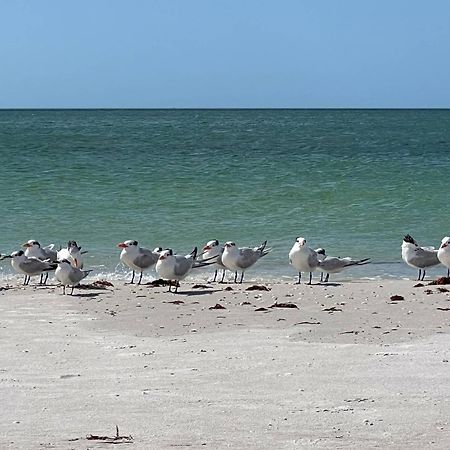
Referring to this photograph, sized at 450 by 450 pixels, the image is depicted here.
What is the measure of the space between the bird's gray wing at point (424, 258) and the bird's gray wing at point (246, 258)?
6.41 ft

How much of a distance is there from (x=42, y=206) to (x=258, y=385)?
14905 mm

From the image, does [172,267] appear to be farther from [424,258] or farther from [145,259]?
[424,258]

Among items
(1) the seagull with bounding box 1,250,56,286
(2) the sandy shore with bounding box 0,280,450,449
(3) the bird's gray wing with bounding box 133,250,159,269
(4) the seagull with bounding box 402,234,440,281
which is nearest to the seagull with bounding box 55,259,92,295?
(2) the sandy shore with bounding box 0,280,450,449

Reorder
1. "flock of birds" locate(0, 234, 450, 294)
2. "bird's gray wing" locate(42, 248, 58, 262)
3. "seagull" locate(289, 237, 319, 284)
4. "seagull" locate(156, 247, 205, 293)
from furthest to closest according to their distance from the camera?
"bird's gray wing" locate(42, 248, 58, 262) → "seagull" locate(289, 237, 319, 284) → "flock of birds" locate(0, 234, 450, 294) → "seagull" locate(156, 247, 205, 293)

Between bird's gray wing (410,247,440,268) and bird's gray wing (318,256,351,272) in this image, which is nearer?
bird's gray wing (318,256,351,272)

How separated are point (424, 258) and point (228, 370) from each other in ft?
20.4

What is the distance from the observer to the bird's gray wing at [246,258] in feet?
41.5

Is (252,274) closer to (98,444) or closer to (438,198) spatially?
(98,444)

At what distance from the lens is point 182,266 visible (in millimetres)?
11820

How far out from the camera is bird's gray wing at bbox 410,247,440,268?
12.8 metres

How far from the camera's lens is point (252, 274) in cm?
1347

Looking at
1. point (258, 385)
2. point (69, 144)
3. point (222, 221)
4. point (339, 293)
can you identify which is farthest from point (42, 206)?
point (69, 144)

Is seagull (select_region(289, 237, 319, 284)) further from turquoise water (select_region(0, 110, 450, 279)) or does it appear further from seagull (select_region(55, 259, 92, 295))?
seagull (select_region(55, 259, 92, 295))

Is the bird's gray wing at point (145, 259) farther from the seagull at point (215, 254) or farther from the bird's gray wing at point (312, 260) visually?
the bird's gray wing at point (312, 260)
